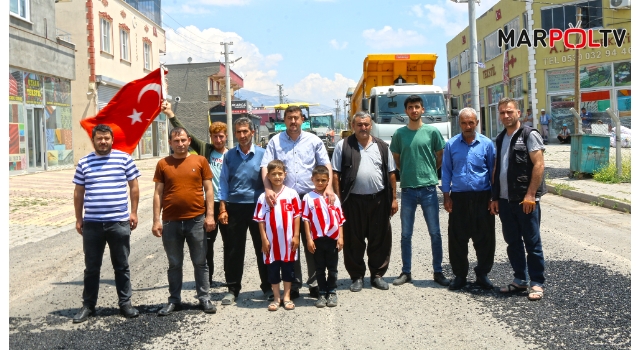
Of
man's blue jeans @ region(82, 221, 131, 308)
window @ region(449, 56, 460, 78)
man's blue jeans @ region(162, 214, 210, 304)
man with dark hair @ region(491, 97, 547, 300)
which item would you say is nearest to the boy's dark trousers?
man's blue jeans @ region(162, 214, 210, 304)

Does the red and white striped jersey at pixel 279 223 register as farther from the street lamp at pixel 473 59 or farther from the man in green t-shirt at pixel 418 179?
the street lamp at pixel 473 59

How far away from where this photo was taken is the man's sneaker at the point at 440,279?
6.64 metres

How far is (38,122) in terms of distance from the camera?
78.5ft

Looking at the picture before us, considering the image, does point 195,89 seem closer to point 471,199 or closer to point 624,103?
point 624,103

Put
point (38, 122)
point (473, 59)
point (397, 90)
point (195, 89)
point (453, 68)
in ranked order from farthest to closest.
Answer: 1. point (195, 89)
2. point (453, 68)
3. point (38, 122)
4. point (473, 59)
5. point (397, 90)

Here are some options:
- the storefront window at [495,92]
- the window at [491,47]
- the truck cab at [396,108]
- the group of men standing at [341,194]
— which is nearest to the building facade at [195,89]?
the window at [491,47]

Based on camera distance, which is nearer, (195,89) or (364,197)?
(364,197)

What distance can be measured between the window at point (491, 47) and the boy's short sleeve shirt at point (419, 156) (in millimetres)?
37711

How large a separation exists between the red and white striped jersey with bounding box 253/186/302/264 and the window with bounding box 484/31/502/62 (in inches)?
1543

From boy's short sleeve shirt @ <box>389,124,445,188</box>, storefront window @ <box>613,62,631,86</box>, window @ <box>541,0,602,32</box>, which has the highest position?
window @ <box>541,0,602,32</box>

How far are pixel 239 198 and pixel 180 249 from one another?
804 millimetres

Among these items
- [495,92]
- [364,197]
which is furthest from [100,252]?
[495,92]

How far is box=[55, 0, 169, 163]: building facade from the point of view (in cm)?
2938

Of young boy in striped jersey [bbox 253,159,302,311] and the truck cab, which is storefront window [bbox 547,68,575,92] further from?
young boy in striped jersey [bbox 253,159,302,311]
